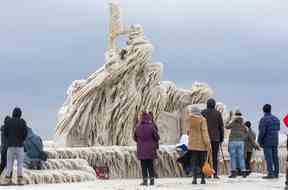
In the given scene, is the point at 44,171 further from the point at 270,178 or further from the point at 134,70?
the point at 134,70

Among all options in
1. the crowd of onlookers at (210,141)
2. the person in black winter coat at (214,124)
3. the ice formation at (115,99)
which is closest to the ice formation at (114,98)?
the ice formation at (115,99)

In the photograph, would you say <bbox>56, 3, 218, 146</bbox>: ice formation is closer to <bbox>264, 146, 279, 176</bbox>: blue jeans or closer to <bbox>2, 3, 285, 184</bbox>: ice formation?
<bbox>2, 3, 285, 184</bbox>: ice formation

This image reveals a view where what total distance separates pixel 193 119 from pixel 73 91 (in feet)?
37.3

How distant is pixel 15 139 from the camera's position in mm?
17766

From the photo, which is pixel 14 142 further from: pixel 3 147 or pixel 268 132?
pixel 268 132

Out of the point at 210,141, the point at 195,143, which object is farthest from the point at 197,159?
the point at 210,141

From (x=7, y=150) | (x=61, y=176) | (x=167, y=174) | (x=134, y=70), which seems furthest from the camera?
(x=134, y=70)

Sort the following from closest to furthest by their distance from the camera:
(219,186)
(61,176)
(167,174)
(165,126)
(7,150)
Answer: (219,186) → (7,150) → (61,176) → (167,174) → (165,126)

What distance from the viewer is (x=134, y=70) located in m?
26.9

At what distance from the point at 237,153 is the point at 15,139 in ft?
19.7

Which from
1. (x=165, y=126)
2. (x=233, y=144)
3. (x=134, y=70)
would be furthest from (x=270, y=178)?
(x=165, y=126)

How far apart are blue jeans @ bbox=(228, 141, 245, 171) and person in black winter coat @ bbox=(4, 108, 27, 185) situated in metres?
5.61

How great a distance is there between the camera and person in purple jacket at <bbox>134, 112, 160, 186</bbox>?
17219 millimetres

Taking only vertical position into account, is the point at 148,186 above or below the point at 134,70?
below
